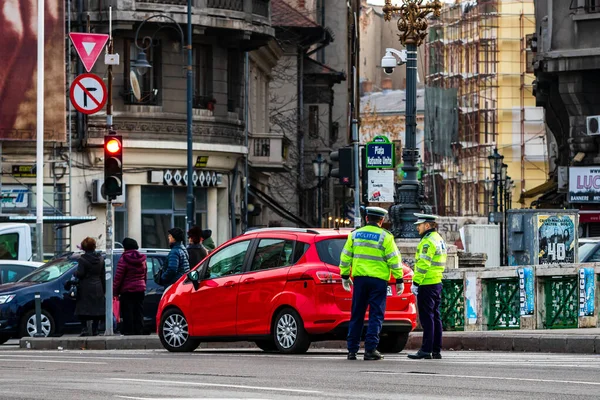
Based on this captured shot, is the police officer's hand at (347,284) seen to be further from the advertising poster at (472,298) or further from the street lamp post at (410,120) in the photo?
the street lamp post at (410,120)

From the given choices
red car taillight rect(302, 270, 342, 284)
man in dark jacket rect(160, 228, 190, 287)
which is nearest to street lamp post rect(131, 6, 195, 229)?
man in dark jacket rect(160, 228, 190, 287)

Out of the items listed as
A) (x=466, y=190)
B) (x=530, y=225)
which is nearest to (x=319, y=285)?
(x=530, y=225)

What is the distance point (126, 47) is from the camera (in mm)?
45625

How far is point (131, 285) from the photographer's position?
24.9 meters

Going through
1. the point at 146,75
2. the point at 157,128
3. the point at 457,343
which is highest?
the point at 146,75

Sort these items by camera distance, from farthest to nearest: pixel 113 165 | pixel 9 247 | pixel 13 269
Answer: pixel 9 247 → pixel 13 269 → pixel 113 165

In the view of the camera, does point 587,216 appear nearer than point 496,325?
No

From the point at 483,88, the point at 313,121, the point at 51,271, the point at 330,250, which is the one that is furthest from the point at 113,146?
the point at 483,88

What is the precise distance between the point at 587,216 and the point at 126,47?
1547 centimetres

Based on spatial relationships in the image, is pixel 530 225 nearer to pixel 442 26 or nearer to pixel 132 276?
pixel 132 276

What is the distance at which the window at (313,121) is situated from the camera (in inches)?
2879

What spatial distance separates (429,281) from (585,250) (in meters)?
13.4

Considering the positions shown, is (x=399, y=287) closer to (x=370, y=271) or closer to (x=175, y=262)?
(x=370, y=271)

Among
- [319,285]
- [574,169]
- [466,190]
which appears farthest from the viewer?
[466,190]
